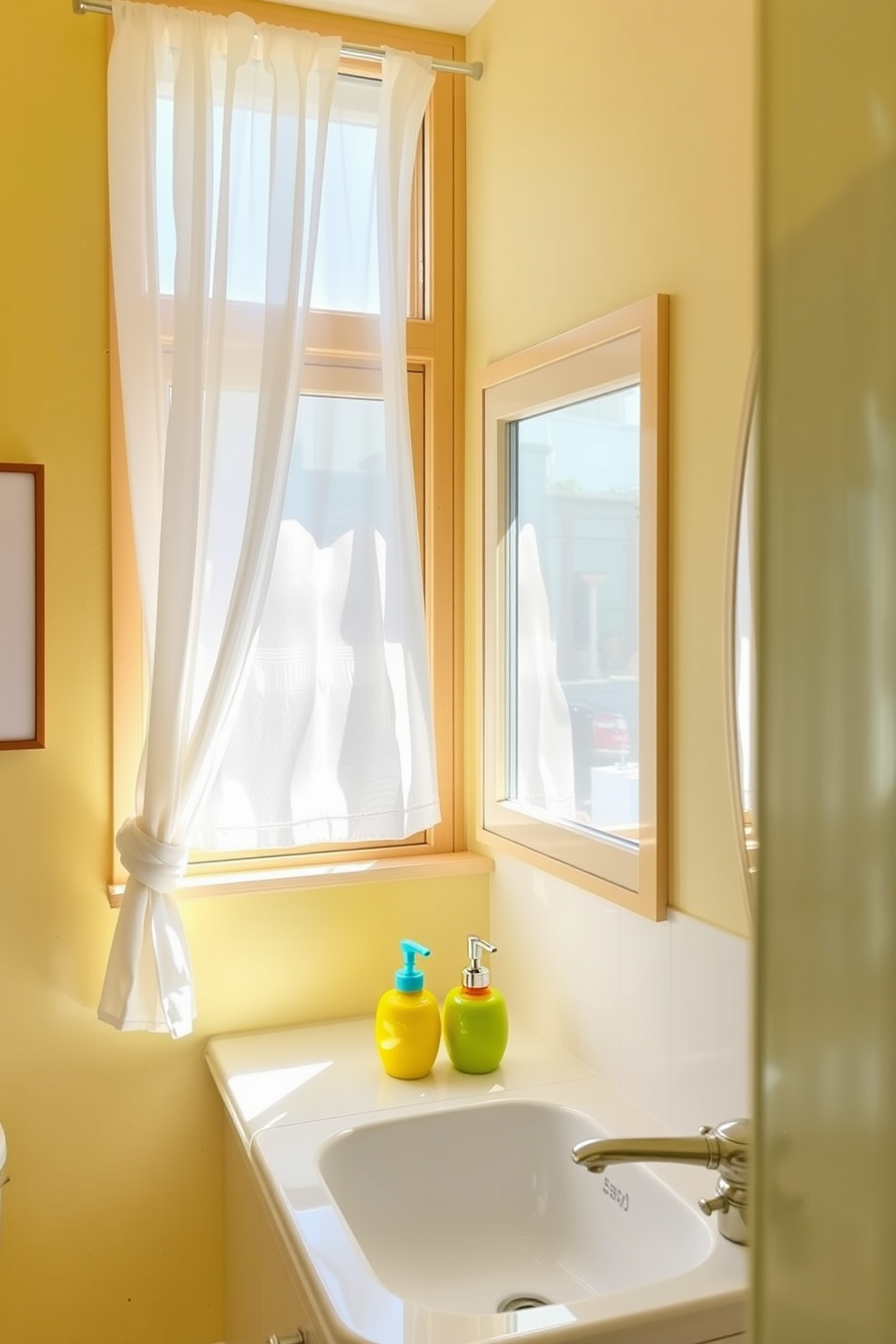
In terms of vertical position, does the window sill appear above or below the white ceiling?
below

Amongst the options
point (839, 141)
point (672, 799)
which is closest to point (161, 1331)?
point (672, 799)

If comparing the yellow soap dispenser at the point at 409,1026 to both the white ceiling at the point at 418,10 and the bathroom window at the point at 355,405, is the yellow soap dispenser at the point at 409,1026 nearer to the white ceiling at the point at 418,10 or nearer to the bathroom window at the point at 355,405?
the bathroom window at the point at 355,405

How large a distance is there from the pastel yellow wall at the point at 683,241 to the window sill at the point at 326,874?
24.6 inches

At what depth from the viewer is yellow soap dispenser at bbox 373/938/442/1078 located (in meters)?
1.68

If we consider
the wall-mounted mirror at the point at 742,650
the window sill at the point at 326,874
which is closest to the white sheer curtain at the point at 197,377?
the window sill at the point at 326,874

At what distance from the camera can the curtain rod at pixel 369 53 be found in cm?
175

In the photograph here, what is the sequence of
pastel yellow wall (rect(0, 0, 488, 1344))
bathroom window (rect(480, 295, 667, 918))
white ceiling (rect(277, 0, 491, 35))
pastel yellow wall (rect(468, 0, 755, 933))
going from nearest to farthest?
pastel yellow wall (rect(468, 0, 755, 933)) → bathroom window (rect(480, 295, 667, 918)) → pastel yellow wall (rect(0, 0, 488, 1344)) → white ceiling (rect(277, 0, 491, 35))

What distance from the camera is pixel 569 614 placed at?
1730 mm

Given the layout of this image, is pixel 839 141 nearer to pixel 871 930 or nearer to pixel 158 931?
pixel 871 930

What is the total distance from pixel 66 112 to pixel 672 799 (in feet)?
4.63

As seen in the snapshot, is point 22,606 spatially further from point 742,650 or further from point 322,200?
point 742,650

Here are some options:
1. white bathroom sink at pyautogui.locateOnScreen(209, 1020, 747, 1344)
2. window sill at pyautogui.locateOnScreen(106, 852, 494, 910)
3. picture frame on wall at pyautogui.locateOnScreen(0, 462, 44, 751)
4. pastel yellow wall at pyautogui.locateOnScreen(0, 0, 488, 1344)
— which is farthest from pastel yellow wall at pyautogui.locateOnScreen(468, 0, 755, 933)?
picture frame on wall at pyautogui.locateOnScreen(0, 462, 44, 751)

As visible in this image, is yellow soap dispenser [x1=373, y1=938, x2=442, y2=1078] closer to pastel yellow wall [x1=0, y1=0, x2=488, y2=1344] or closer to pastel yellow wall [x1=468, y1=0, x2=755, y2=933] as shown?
pastel yellow wall [x1=0, y1=0, x2=488, y2=1344]

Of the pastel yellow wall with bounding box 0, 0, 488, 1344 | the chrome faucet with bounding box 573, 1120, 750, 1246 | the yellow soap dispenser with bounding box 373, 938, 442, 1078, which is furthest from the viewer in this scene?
the pastel yellow wall with bounding box 0, 0, 488, 1344
